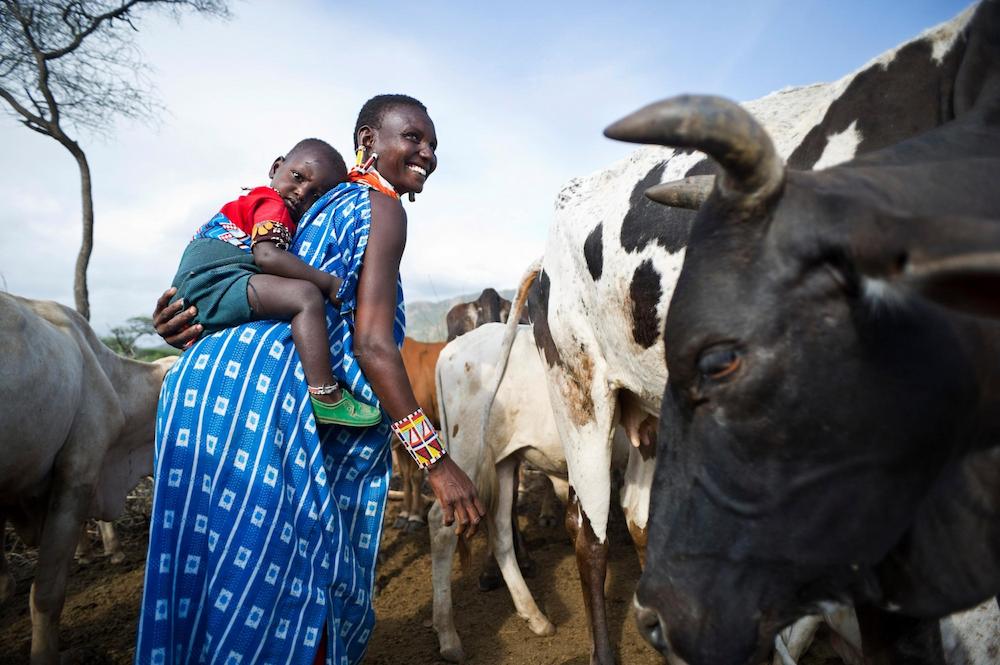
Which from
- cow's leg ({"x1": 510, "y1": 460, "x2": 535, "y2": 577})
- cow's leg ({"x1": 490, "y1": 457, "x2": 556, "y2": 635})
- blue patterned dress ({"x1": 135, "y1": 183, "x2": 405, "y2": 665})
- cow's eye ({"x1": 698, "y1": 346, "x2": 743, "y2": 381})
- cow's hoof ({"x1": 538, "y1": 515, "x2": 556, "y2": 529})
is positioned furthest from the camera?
cow's hoof ({"x1": 538, "y1": 515, "x2": 556, "y2": 529})

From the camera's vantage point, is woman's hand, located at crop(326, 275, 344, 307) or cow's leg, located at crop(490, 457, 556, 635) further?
cow's leg, located at crop(490, 457, 556, 635)

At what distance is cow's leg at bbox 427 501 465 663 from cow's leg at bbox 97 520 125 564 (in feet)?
10.4

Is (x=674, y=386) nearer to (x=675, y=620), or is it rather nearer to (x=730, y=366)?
(x=730, y=366)

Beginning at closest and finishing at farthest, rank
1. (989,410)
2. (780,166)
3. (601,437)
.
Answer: (780,166) < (989,410) < (601,437)

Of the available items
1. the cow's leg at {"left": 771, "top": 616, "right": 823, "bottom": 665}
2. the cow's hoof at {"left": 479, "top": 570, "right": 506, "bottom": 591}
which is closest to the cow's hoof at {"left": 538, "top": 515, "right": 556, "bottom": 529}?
the cow's hoof at {"left": 479, "top": 570, "right": 506, "bottom": 591}

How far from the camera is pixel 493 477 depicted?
4590 millimetres

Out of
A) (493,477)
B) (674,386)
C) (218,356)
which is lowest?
(493,477)

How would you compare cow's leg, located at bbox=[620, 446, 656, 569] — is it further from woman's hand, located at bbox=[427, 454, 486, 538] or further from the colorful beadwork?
the colorful beadwork

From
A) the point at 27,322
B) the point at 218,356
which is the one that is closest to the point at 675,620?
the point at 218,356

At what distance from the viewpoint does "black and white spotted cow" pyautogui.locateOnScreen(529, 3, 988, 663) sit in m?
1.94

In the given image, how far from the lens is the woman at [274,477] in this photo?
6.35ft

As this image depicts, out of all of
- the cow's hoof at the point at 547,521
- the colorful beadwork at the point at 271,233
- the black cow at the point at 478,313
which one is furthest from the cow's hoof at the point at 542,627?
the black cow at the point at 478,313

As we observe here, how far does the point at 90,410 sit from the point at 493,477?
2.64 m

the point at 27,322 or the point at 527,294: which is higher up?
the point at 27,322
